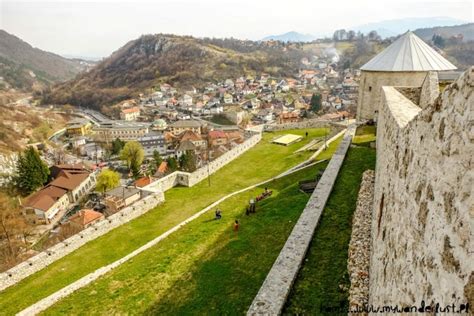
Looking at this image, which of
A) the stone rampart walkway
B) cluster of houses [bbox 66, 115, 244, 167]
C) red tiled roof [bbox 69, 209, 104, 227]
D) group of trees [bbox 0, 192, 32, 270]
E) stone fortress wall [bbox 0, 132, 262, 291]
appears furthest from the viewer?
cluster of houses [bbox 66, 115, 244, 167]

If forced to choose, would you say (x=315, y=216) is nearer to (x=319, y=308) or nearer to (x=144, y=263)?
(x=319, y=308)

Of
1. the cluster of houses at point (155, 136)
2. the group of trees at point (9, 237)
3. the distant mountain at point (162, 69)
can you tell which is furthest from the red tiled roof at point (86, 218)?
the distant mountain at point (162, 69)

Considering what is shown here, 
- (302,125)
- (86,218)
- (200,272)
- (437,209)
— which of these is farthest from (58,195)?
(437,209)

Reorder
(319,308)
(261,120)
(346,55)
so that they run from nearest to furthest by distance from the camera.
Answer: (319,308)
(261,120)
(346,55)

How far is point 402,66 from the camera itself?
58.9 ft

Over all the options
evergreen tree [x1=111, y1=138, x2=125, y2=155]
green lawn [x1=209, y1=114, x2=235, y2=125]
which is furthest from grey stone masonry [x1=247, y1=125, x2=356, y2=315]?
green lawn [x1=209, y1=114, x2=235, y2=125]

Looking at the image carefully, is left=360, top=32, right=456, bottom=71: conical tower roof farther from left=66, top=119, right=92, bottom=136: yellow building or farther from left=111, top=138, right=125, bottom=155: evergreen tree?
left=66, top=119, right=92, bottom=136: yellow building

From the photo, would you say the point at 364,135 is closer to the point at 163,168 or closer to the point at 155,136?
the point at 163,168

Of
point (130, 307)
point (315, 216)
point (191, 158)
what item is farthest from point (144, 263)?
point (191, 158)

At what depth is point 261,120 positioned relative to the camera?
88438 mm

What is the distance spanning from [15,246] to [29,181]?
89.2 feet

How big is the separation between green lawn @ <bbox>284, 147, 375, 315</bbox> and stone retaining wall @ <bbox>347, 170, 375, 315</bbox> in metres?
0.24

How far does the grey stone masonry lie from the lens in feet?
20.7

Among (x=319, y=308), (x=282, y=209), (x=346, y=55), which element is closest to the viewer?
(x=319, y=308)
